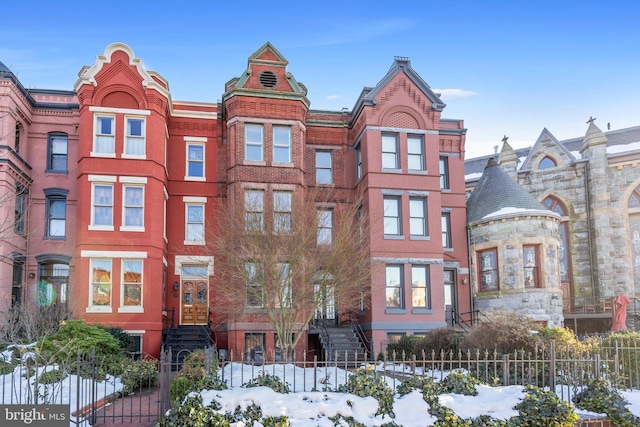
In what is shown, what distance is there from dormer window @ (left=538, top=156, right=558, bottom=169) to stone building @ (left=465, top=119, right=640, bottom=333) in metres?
0.05

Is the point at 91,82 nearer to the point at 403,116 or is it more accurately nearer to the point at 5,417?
the point at 403,116

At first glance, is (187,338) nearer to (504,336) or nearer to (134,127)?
(134,127)

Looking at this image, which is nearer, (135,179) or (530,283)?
(135,179)

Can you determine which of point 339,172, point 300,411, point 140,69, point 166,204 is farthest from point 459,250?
point 300,411

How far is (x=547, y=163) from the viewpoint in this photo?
107ft

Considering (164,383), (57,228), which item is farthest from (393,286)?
(164,383)

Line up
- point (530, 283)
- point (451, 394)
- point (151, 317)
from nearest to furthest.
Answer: point (451, 394), point (151, 317), point (530, 283)

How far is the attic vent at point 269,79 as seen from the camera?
84.2ft

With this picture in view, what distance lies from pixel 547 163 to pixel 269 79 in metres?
16.1

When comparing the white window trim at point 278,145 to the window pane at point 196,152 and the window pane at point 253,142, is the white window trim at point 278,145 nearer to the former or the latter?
the window pane at point 253,142

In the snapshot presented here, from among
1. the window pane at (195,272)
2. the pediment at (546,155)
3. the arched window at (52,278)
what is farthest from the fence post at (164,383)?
the pediment at (546,155)

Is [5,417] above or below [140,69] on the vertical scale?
below

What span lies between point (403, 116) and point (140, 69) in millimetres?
11007

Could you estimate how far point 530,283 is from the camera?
85.5ft
